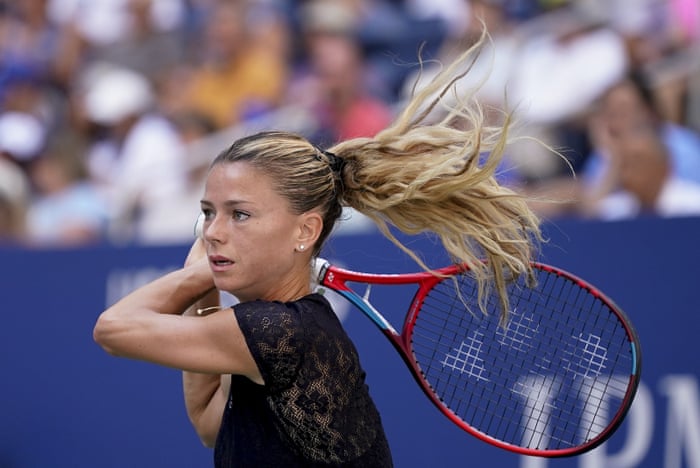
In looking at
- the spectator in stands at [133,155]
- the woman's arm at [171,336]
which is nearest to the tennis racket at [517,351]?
the woman's arm at [171,336]

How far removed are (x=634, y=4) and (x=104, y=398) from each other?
347 centimetres

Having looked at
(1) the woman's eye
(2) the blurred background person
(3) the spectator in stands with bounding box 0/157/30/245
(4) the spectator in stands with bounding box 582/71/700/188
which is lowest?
(3) the spectator in stands with bounding box 0/157/30/245

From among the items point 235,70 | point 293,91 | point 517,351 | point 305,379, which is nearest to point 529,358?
point 517,351

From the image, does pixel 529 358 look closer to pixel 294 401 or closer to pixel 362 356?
pixel 362 356

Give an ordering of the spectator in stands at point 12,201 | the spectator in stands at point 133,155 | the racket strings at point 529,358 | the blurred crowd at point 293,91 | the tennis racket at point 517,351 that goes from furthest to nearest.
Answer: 1. the spectator in stands at point 12,201
2. the spectator in stands at point 133,155
3. the blurred crowd at point 293,91
4. the racket strings at point 529,358
5. the tennis racket at point 517,351

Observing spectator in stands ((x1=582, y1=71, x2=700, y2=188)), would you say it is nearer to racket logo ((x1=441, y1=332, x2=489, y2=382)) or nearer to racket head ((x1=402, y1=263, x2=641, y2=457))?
racket head ((x1=402, y1=263, x2=641, y2=457))

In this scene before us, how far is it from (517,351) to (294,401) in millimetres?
1426

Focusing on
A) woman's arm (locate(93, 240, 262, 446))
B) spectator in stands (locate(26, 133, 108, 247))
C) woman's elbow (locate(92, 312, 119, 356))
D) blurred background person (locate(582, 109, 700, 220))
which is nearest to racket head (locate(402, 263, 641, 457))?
woman's arm (locate(93, 240, 262, 446))

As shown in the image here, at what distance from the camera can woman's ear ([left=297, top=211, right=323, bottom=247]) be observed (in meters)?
2.63

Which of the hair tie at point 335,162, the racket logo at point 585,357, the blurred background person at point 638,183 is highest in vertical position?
the blurred background person at point 638,183

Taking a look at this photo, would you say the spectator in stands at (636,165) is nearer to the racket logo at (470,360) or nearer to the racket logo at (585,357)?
the racket logo at (585,357)

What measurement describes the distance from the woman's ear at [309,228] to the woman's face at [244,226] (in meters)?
0.03

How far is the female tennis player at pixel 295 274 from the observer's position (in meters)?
2.47

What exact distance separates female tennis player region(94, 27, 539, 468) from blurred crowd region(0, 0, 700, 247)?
5.69ft
